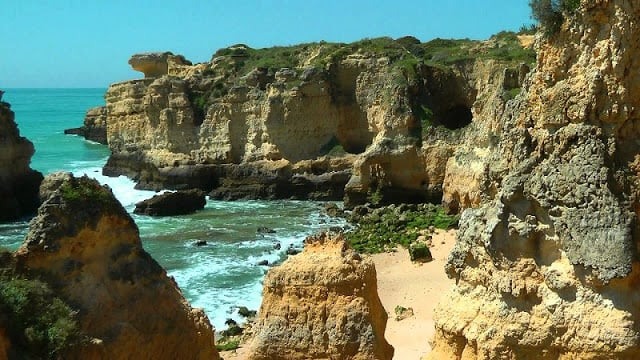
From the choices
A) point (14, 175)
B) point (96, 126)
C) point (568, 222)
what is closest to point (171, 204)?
point (14, 175)

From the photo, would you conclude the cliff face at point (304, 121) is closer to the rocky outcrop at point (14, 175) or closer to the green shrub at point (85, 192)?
the rocky outcrop at point (14, 175)

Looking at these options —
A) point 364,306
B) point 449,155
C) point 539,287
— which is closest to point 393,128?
point 449,155

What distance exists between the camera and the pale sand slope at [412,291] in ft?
55.7

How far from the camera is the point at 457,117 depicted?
4000 cm

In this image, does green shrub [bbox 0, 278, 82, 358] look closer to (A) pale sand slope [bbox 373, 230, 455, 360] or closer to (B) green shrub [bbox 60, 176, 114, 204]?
(B) green shrub [bbox 60, 176, 114, 204]

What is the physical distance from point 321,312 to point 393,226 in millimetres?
20825

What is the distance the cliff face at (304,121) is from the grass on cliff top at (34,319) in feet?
86.2

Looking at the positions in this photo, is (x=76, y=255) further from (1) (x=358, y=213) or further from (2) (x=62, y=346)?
(1) (x=358, y=213)

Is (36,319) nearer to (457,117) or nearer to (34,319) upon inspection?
(34,319)

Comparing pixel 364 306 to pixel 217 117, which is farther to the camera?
pixel 217 117

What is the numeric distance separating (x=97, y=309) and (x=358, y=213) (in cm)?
2597

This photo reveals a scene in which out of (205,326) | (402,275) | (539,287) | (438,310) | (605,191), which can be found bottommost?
(402,275)

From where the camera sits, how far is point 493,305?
25.2 ft

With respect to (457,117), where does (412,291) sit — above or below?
below
